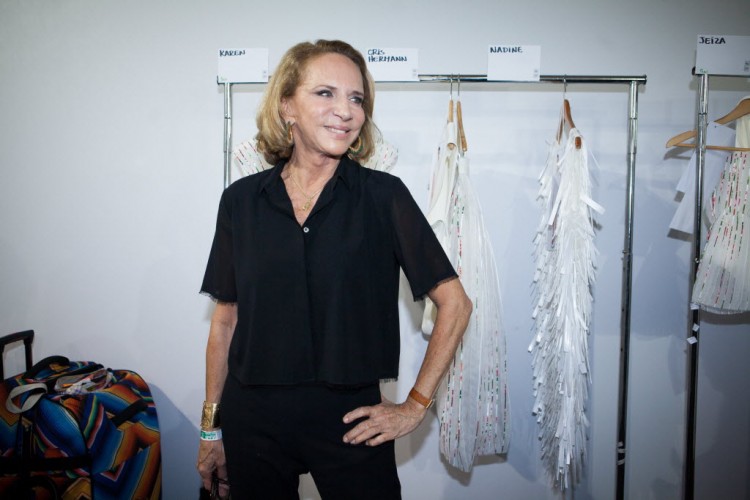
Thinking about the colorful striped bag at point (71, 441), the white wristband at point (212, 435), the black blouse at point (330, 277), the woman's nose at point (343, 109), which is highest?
the woman's nose at point (343, 109)

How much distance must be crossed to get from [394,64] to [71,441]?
166cm

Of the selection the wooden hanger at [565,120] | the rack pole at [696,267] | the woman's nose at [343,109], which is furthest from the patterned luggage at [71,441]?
the rack pole at [696,267]

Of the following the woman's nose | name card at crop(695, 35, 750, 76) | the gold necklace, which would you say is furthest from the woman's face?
name card at crop(695, 35, 750, 76)

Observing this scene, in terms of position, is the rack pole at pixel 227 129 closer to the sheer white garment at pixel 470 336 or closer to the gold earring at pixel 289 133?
the gold earring at pixel 289 133

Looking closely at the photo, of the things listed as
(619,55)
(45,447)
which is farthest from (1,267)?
(619,55)

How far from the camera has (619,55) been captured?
1.85 m

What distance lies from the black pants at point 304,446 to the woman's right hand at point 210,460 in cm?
14

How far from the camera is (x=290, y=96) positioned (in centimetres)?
117

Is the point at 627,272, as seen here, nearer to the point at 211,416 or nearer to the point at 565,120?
the point at 565,120

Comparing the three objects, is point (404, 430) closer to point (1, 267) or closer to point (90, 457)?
point (90, 457)

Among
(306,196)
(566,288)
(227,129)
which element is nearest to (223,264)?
(306,196)

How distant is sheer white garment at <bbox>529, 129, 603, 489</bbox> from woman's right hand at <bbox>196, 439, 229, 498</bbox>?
1.07 m

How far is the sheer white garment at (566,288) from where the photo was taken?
1545 mm

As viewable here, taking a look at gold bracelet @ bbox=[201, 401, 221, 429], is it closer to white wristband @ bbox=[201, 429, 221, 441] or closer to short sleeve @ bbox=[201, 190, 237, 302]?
white wristband @ bbox=[201, 429, 221, 441]
